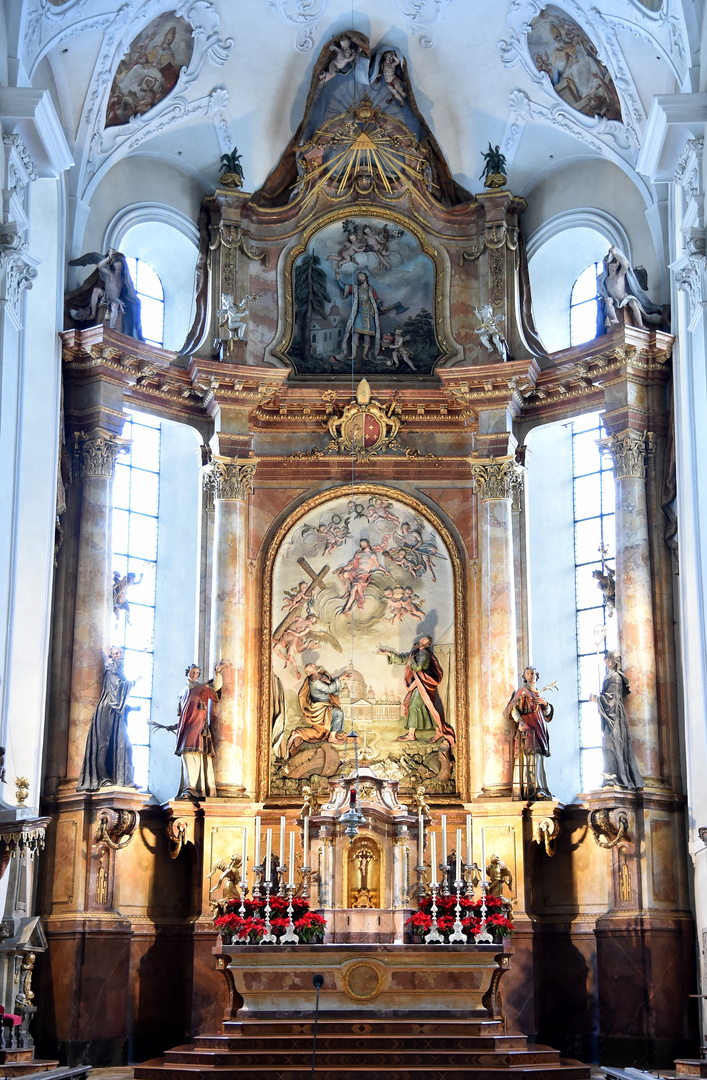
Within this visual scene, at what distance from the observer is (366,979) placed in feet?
58.6

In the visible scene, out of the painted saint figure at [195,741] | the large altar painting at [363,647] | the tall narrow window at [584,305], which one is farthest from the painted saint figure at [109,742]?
the tall narrow window at [584,305]

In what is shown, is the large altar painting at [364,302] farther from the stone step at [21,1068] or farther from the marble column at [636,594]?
the stone step at [21,1068]

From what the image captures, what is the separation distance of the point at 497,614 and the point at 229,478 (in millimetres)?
4560

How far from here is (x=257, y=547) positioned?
23.7 metres

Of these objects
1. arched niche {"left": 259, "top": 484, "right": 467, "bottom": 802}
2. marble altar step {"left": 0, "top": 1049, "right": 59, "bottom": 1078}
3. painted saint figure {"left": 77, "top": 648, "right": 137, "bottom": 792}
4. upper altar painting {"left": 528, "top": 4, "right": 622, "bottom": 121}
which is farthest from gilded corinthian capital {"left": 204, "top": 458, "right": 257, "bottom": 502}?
marble altar step {"left": 0, "top": 1049, "right": 59, "bottom": 1078}

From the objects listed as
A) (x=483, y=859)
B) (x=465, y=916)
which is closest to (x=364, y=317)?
(x=483, y=859)

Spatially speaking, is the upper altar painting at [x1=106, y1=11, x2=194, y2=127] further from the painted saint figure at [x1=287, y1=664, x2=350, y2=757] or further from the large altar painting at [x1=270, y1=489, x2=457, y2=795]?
the painted saint figure at [x1=287, y1=664, x2=350, y2=757]

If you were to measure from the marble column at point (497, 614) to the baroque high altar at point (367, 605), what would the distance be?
1.5 inches

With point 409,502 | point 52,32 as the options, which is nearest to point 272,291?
point 409,502

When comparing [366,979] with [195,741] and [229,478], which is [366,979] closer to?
[195,741]

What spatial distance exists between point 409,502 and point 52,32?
8.56 meters

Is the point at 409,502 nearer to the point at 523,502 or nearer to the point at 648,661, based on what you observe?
the point at 523,502

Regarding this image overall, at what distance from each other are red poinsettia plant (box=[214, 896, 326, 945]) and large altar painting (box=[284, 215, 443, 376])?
29.4 feet

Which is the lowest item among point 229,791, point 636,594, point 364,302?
point 229,791
